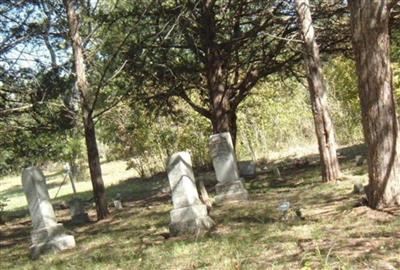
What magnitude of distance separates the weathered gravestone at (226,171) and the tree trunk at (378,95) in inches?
185

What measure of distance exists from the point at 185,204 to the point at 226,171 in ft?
10.6

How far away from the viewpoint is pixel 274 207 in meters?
9.70

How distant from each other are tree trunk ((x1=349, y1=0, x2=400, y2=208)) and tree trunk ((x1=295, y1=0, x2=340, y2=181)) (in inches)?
183

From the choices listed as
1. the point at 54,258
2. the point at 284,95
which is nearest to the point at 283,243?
the point at 54,258

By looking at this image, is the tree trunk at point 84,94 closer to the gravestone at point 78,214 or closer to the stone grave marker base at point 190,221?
the gravestone at point 78,214

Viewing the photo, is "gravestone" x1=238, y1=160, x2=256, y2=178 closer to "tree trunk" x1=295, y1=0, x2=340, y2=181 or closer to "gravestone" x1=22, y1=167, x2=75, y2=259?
"tree trunk" x1=295, y1=0, x2=340, y2=181

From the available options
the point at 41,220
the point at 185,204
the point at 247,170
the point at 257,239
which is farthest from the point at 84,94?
the point at 247,170

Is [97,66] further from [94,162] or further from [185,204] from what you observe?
[185,204]

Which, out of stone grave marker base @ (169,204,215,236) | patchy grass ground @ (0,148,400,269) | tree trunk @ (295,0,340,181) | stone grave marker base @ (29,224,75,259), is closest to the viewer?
patchy grass ground @ (0,148,400,269)

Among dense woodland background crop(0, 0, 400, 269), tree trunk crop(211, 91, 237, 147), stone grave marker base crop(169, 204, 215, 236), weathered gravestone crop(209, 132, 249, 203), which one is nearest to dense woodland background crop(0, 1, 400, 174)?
dense woodland background crop(0, 0, 400, 269)

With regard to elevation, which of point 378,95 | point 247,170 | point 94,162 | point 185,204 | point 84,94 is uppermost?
point 84,94

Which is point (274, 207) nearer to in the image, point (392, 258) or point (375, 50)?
point (375, 50)

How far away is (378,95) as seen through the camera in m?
7.38

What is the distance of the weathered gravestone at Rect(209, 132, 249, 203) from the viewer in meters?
12.1
